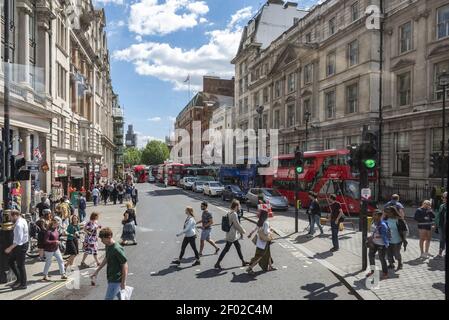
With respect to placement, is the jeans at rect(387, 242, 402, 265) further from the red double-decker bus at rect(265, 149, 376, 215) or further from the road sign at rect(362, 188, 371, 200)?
the red double-decker bus at rect(265, 149, 376, 215)

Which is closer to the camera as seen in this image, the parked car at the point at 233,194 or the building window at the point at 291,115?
the parked car at the point at 233,194

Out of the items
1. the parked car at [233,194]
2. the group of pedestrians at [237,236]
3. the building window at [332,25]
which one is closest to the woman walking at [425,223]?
the group of pedestrians at [237,236]

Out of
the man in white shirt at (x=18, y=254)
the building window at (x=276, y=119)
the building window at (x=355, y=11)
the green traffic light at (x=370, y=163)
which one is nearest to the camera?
the man in white shirt at (x=18, y=254)

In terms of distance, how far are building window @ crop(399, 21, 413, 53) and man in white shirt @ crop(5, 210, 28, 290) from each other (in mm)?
27902

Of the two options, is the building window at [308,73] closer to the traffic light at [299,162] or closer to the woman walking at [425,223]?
the traffic light at [299,162]

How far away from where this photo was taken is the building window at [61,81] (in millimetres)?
28719

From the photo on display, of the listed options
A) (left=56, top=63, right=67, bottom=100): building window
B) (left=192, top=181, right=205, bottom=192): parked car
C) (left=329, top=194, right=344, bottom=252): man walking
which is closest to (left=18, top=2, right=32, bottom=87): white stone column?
(left=56, top=63, right=67, bottom=100): building window

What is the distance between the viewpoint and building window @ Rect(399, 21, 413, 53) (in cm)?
2839

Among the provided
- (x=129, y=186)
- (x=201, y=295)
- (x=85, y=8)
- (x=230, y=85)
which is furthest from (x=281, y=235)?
(x=230, y=85)

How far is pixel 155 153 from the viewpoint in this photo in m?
128

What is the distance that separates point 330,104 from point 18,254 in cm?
3280

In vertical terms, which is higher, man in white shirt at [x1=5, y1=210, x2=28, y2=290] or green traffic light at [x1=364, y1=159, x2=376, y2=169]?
green traffic light at [x1=364, y1=159, x2=376, y2=169]

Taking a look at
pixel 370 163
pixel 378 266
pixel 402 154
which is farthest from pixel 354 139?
pixel 370 163

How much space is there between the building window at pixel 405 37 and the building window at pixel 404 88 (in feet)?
6.09
